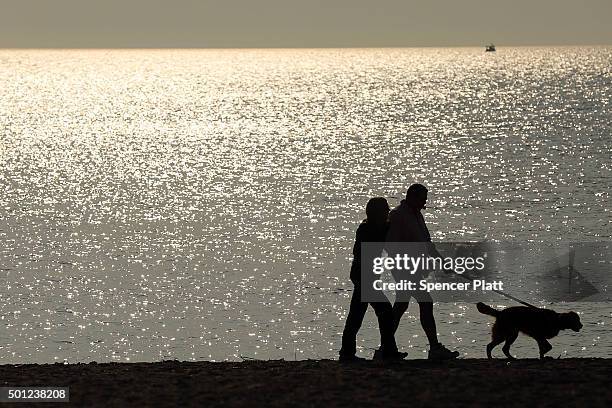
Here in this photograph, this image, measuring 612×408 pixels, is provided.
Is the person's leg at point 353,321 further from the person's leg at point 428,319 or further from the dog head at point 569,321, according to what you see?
the dog head at point 569,321

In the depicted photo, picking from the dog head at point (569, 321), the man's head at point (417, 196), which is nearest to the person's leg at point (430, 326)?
the man's head at point (417, 196)

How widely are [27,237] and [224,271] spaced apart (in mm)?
12374

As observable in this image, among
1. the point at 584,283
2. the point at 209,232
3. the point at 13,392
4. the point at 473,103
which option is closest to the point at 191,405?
the point at 13,392

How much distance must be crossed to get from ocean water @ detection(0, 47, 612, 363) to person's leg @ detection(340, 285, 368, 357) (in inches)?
507

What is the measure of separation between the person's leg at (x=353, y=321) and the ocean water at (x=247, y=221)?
42.3 ft

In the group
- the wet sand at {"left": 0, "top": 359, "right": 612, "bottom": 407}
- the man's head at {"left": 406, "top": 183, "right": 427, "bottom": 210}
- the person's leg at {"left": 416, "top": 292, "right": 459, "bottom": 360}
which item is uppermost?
the man's head at {"left": 406, "top": 183, "right": 427, "bottom": 210}

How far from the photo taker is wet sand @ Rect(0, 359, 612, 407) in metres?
10.1

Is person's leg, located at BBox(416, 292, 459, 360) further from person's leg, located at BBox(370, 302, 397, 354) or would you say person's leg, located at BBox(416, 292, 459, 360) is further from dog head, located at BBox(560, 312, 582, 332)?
dog head, located at BBox(560, 312, 582, 332)

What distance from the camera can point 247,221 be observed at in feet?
171

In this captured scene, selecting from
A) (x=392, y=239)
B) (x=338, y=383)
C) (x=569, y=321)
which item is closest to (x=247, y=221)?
(x=569, y=321)

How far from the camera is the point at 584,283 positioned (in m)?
36.6

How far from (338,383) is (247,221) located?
135ft

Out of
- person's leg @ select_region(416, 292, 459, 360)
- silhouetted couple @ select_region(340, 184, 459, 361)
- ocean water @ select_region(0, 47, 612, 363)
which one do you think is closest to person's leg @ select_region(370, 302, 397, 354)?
silhouetted couple @ select_region(340, 184, 459, 361)

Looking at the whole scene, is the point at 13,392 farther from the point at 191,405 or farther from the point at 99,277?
the point at 99,277
